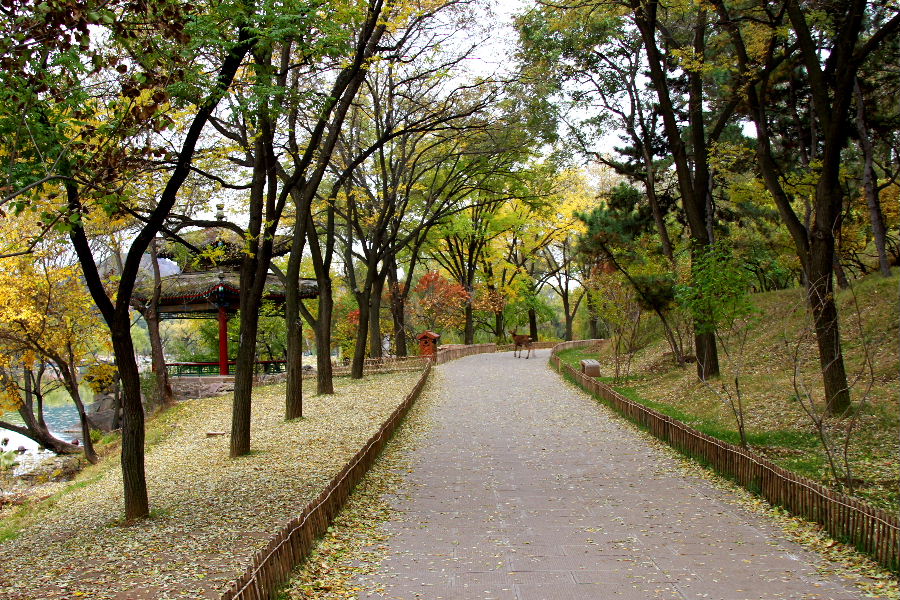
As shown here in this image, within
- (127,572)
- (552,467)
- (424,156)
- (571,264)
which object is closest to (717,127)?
(552,467)

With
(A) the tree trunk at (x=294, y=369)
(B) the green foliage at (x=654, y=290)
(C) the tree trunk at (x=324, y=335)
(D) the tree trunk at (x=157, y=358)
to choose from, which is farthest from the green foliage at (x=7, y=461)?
(B) the green foliage at (x=654, y=290)

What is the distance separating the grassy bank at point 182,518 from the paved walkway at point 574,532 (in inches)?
45.0

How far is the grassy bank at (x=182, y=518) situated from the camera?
5227 mm

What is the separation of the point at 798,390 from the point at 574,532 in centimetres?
570

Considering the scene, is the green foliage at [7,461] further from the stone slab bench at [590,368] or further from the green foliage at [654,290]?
the green foliage at [654,290]

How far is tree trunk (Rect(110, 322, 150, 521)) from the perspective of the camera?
6891mm

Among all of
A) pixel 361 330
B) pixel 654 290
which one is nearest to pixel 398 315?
pixel 361 330

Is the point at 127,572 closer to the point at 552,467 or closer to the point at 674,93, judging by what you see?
the point at 552,467

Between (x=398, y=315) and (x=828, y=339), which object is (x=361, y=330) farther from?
(x=828, y=339)

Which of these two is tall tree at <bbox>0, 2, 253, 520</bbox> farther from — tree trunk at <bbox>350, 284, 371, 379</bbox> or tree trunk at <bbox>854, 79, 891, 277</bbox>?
tree trunk at <bbox>350, 284, 371, 379</bbox>

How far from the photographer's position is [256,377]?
25719mm

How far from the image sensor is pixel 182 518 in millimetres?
6973

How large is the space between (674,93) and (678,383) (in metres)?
6.34

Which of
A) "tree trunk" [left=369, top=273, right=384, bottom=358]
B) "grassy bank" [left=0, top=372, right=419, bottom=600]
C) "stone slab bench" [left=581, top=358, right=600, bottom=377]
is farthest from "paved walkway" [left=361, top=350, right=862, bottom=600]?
"tree trunk" [left=369, top=273, right=384, bottom=358]
